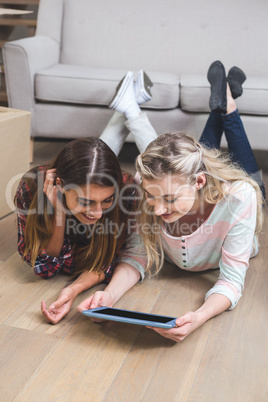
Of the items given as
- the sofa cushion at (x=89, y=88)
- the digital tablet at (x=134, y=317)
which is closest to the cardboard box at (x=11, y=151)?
the sofa cushion at (x=89, y=88)

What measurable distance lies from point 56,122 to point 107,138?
1.49 ft

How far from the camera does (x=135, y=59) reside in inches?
105

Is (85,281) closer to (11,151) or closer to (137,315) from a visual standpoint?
(137,315)

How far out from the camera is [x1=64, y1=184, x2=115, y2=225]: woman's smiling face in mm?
1212

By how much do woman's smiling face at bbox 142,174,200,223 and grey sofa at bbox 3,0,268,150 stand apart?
112 centimetres

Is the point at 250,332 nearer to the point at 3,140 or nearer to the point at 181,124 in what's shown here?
the point at 3,140

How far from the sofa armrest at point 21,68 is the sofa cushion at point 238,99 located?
28.9 inches

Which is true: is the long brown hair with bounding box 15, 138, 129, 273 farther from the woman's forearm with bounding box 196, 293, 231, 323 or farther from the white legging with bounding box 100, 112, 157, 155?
the white legging with bounding box 100, 112, 157, 155

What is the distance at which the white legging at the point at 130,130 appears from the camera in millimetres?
1993

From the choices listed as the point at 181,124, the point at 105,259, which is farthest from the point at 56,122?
the point at 105,259

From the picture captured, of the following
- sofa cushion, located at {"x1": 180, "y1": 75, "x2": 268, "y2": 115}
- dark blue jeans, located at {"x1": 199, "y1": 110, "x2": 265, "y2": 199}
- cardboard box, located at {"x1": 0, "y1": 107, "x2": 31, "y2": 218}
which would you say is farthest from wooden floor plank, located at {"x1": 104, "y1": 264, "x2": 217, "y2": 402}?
sofa cushion, located at {"x1": 180, "y1": 75, "x2": 268, "y2": 115}

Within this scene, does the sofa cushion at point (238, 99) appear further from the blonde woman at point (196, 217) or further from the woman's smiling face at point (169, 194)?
the woman's smiling face at point (169, 194)

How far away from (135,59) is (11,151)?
116 centimetres

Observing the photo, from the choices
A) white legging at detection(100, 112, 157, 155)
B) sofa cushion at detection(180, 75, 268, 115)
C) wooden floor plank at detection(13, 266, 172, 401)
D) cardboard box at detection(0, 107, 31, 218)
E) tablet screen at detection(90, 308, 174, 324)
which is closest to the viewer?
wooden floor plank at detection(13, 266, 172, 401)
